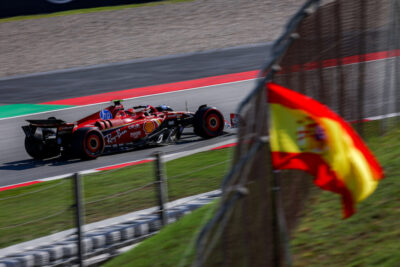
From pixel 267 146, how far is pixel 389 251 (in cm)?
133

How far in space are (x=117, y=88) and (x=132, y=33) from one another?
8.19 meters

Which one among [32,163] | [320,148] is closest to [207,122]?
[32,163]

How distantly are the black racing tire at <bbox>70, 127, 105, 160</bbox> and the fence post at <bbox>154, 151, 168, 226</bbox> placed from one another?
4636 mm

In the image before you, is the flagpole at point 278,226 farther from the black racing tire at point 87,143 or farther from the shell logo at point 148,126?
the shell logo at point 148,126

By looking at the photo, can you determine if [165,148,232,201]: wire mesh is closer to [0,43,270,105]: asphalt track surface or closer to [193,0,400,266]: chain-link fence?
[193,0,400,266]: chain-link fence


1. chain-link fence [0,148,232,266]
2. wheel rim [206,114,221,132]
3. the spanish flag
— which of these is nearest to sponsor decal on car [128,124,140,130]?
wheel rim [206,114,221,132]

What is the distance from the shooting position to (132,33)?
27.5 metres

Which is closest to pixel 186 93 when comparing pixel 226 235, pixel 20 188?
pixel 20 188

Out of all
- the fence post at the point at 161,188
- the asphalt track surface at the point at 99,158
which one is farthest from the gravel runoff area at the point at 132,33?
the fence post at the point at 161,188

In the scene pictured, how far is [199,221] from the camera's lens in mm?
6590

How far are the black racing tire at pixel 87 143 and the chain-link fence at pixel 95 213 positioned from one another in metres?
3.03

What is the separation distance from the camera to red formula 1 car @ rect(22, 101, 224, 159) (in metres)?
11.7

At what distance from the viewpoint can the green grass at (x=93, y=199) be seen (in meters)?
7.02

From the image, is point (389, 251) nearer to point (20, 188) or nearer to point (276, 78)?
point (276, 78)
